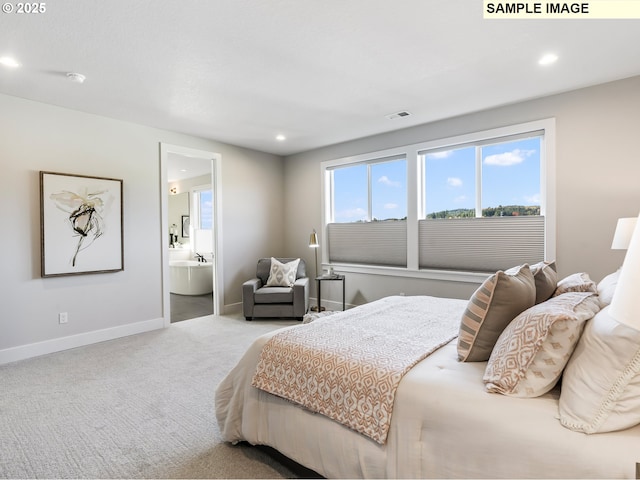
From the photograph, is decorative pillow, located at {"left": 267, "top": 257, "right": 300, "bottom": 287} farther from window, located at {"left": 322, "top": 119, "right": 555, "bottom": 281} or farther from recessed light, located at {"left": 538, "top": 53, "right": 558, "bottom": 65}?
recessed light, located at {"left": 538, "top": 53, "right": 558, "bottom": 65}

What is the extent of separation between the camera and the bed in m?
1.02

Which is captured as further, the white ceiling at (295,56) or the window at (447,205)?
the window at (447,205)

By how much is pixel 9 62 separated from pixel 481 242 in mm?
4826

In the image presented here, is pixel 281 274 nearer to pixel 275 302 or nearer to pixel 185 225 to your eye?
pixel 275 302

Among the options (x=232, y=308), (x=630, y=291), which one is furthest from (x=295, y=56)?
(x=232, y=308)

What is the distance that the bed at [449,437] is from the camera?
1021 mm

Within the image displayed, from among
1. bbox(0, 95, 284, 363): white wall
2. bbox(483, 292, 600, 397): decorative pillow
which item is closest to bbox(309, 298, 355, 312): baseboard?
bbox(0, 95, 284, 363): white wall

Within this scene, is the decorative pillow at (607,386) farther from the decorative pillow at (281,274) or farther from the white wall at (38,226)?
the white wall at (38,226)

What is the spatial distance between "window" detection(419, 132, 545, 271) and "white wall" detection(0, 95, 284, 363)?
3.07 meters

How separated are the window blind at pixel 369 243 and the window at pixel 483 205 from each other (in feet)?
1.09

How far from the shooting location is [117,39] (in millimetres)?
2342

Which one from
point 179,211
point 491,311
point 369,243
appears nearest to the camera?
point 491,311

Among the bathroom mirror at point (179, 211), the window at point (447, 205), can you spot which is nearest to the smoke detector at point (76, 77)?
the window at point (447, 205)

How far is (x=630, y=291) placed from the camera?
2.18 feet
